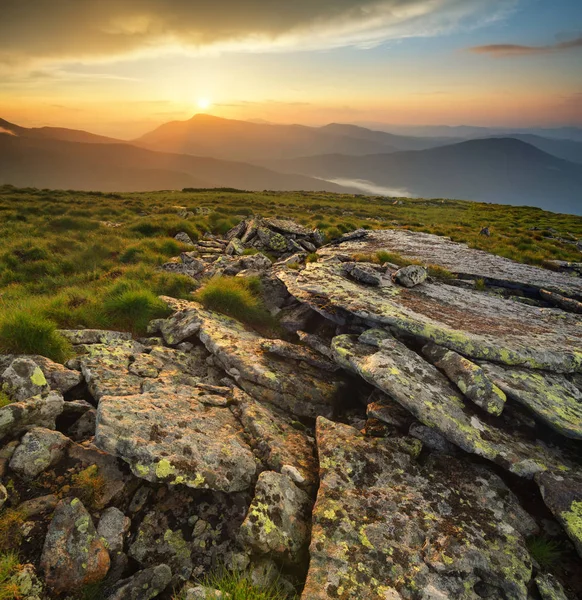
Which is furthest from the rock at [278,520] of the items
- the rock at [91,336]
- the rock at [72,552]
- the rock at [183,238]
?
the rock at [183,238]

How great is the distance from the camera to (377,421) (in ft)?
18.7

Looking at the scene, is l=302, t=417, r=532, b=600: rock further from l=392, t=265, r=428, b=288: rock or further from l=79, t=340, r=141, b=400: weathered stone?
l=392, t=265, r=428, b=288: rock

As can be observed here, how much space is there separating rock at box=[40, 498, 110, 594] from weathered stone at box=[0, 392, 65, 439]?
4.56 ft

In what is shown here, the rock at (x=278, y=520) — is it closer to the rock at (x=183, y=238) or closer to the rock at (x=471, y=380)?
the rock at (x=471, y=380)

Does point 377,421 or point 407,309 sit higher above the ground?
point 407,309

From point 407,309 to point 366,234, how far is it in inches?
451

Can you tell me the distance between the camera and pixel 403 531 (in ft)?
13.9

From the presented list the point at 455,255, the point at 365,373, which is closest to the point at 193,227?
the point at 455,255

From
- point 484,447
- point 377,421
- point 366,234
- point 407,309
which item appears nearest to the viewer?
point 484,447

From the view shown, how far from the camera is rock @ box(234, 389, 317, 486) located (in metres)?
5.06

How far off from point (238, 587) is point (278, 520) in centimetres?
95

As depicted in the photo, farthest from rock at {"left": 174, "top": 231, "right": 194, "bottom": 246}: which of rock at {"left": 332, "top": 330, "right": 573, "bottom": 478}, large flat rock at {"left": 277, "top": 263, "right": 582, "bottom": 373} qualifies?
rock at {"left": 332, "top": 330, "right": 573, "bottom": 478}

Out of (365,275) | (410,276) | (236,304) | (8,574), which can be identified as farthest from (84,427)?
(410,276)

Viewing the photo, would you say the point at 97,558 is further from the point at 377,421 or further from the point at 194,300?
the point at 194,300
